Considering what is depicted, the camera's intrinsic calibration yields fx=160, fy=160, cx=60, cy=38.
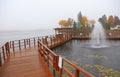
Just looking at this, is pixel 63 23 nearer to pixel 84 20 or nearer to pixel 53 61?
pixel 84 20

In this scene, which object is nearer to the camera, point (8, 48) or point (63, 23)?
point (8, 48)

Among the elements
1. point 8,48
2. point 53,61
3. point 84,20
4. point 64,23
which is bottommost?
point 8,48

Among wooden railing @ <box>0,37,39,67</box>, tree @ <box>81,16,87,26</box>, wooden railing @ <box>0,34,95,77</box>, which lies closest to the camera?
wooden railing @ <box>0,34,95,77</box>

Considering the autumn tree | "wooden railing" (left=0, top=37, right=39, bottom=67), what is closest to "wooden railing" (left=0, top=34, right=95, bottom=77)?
"wooden railing" (left=0, top=37, right=39, bottom=67)

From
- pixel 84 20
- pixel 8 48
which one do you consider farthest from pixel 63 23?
pixel 8 48

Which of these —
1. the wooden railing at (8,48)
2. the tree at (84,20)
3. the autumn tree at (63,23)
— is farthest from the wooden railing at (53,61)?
the autumn tree at (63,23)

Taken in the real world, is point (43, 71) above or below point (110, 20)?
below

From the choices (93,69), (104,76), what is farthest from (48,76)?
(93,69)

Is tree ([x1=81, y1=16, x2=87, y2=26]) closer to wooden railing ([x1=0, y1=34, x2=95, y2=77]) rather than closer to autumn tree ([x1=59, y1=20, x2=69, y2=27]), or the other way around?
autumn tree ([x1=59, y1=20, x2=69, y2=27])

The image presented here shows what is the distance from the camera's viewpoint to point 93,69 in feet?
30.3

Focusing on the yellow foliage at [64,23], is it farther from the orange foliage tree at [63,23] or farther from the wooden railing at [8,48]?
the wooden railing at [8,48]

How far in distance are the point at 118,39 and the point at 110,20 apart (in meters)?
66.4

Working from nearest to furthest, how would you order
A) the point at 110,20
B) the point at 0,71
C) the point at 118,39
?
1. the point at 0,71
2. the point at 118,39
3. the point at 110,20

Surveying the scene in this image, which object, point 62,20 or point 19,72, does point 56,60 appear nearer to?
point 19,72
